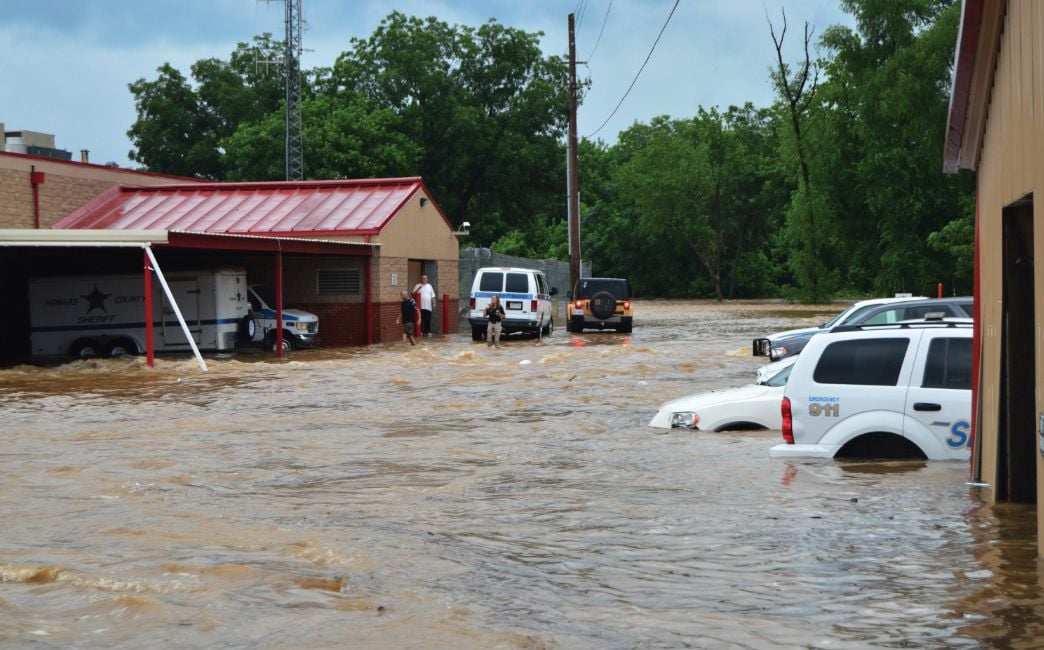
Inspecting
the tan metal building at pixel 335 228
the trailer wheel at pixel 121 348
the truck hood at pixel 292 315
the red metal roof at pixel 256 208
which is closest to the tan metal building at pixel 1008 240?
the trailer wheel at pixel 121 348

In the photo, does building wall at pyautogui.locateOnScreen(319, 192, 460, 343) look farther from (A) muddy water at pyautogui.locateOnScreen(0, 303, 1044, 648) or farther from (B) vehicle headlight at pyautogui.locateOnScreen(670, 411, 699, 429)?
(B) vehicle headlight at pyautogui.locateOnScreen(670, 411, 699, 429)

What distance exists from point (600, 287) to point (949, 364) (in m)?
29.2

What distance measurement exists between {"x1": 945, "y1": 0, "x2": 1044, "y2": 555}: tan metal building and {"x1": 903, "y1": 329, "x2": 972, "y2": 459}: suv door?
479 millimetres

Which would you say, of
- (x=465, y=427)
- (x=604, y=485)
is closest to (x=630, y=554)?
(x=604, y=485)

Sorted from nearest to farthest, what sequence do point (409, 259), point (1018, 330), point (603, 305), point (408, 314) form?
point (1018, 330) → point (408, 314) → point (603, 305) → point (409, 259)

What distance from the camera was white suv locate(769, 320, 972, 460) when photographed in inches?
391

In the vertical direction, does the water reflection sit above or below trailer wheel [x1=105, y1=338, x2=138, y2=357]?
below

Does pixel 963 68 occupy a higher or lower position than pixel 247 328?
higher

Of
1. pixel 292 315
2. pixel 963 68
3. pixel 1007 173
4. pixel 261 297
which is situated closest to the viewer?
pixel 1007 173

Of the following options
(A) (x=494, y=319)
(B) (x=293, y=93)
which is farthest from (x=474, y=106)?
(A) (x=494, y=319)

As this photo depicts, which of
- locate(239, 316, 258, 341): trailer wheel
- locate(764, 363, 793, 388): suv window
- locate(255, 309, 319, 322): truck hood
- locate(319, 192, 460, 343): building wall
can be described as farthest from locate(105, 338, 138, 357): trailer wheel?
locate(764, 363, 793, 388): suv window

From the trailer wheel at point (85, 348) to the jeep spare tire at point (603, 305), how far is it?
1572 cm

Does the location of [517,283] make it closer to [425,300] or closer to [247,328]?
[425,300]

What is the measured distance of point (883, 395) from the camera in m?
9.95
